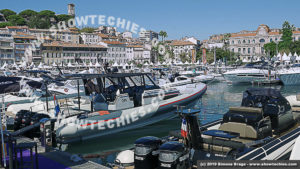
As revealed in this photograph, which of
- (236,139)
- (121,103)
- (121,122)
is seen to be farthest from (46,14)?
(236,139)

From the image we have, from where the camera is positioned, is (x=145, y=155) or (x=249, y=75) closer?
(x=145, y=155)

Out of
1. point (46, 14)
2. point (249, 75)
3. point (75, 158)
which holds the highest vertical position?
point (46, 14)

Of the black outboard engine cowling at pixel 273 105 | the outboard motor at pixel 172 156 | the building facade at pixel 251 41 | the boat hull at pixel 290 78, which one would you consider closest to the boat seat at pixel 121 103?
the black outboard engine cowling at pixel 273 105

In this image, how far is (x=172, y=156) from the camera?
18.0ft

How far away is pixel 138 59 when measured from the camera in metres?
100

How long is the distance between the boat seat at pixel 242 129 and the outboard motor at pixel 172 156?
2.44m

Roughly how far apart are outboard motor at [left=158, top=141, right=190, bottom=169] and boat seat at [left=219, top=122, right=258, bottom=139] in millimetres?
2444

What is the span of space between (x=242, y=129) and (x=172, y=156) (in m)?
2.85

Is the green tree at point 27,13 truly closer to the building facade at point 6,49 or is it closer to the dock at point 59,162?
the building facade at point 6,49

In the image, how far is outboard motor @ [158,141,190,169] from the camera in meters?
5.48

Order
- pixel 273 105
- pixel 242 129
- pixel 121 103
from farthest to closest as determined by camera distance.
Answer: pixel 121 103
pixel 273 105
pixel 242 129

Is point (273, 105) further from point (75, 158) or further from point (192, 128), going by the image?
point (75, 158)

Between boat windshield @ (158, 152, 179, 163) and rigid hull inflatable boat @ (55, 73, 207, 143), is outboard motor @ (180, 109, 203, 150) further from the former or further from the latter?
rigid hull inflatable boat @ (55, 73, 207, 143)

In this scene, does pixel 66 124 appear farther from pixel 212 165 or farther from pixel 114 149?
pixel 212 165
